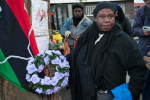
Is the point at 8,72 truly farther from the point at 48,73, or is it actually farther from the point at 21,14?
the point at 21,14

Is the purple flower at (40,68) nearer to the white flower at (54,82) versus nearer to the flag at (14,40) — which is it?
the white flower at (54,82)

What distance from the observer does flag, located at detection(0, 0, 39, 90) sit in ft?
13.2

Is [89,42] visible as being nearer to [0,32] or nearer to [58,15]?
[0,32]

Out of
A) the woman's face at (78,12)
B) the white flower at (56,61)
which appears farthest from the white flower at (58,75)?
the woman's face at (78,12)

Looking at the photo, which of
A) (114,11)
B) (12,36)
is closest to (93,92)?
(114,11)

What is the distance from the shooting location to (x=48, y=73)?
12.2 ft

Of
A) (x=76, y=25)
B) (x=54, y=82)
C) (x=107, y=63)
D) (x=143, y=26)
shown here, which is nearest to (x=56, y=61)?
(x=54, y=82)

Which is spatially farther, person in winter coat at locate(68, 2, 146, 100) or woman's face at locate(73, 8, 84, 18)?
woman's face at locate(73, 8, 84, 18)

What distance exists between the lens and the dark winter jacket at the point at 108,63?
3430 mm

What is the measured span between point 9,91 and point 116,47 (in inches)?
68.0

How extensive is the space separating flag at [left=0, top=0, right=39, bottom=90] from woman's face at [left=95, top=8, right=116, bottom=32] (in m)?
1.04

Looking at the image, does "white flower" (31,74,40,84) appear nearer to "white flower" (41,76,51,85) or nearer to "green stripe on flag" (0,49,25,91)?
"white flower" (41,76,51,85)

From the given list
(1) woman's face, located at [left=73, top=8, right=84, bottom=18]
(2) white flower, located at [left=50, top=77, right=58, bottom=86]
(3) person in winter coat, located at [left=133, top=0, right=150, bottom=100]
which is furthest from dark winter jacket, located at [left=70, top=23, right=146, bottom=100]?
(1) woman's face, located at [left=73, top=8, right=84, bottom=18]

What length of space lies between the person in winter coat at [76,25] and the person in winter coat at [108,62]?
3896 millimetres
